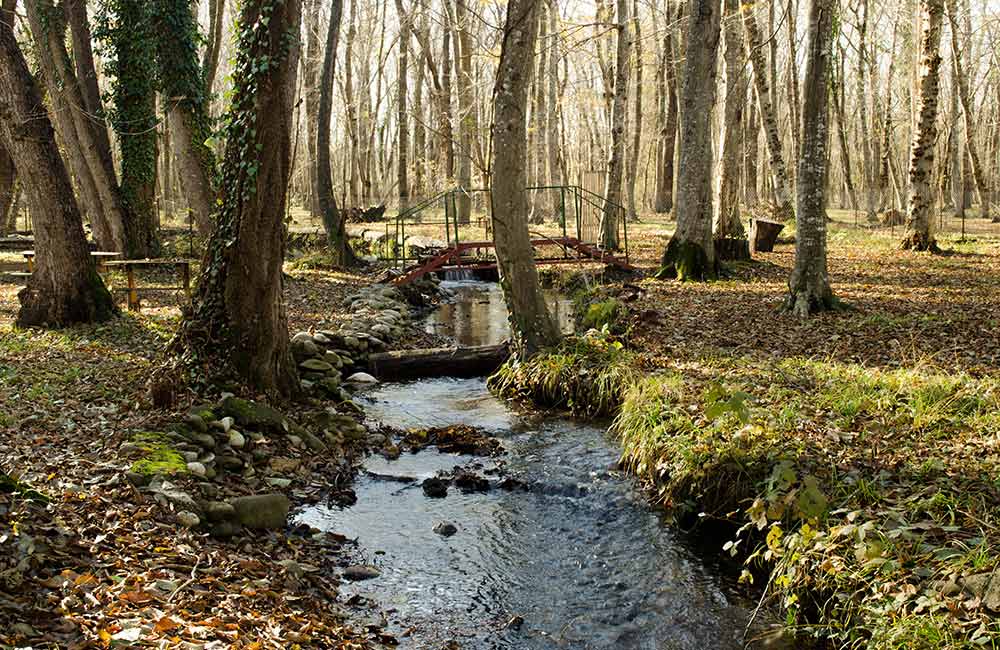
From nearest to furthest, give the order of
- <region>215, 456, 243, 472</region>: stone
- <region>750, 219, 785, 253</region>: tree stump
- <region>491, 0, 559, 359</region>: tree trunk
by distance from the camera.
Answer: <region>215, 456, 243, 472</region>: stone, <region>491, 0, 559, 359</region>: tree trunk, <region>750, 219, 785, 253</region>: tree stump

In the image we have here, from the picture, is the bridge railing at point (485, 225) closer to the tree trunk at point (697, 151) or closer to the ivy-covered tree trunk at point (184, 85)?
the tree trunk at point (697, 151)

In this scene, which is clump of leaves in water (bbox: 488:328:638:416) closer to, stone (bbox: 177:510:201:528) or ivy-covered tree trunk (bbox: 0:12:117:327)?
stone (bbox: 177:510:201:528)

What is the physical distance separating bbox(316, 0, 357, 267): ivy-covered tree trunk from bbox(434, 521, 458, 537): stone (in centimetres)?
1303

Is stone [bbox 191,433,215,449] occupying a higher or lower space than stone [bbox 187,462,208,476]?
higher

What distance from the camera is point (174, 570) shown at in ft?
14.5

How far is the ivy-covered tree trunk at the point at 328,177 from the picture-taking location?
58.3ft

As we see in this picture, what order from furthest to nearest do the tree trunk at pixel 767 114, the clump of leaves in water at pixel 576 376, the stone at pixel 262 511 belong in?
the tree trunk at pixel 767 114 < the clump of leaves in water at pixel 576 376 < the stone at pixel 262 511

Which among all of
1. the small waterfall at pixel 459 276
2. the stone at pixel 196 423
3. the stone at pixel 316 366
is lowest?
the stone at pixel 196 423

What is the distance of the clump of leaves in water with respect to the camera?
8422mm

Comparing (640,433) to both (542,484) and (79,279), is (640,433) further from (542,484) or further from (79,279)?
(79,279)

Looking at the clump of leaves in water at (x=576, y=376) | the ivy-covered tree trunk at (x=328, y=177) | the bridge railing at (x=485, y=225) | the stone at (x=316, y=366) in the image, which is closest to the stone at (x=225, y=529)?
the stone at (x=316, y=366)

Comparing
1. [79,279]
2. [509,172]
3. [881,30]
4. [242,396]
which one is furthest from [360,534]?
[881,30]

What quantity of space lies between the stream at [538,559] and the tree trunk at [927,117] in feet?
37.0

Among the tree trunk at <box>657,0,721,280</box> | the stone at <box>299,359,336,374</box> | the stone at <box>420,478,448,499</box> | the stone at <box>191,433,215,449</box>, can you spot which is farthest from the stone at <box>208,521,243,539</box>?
the tree trunk at <box>657,0,721,280</box>
